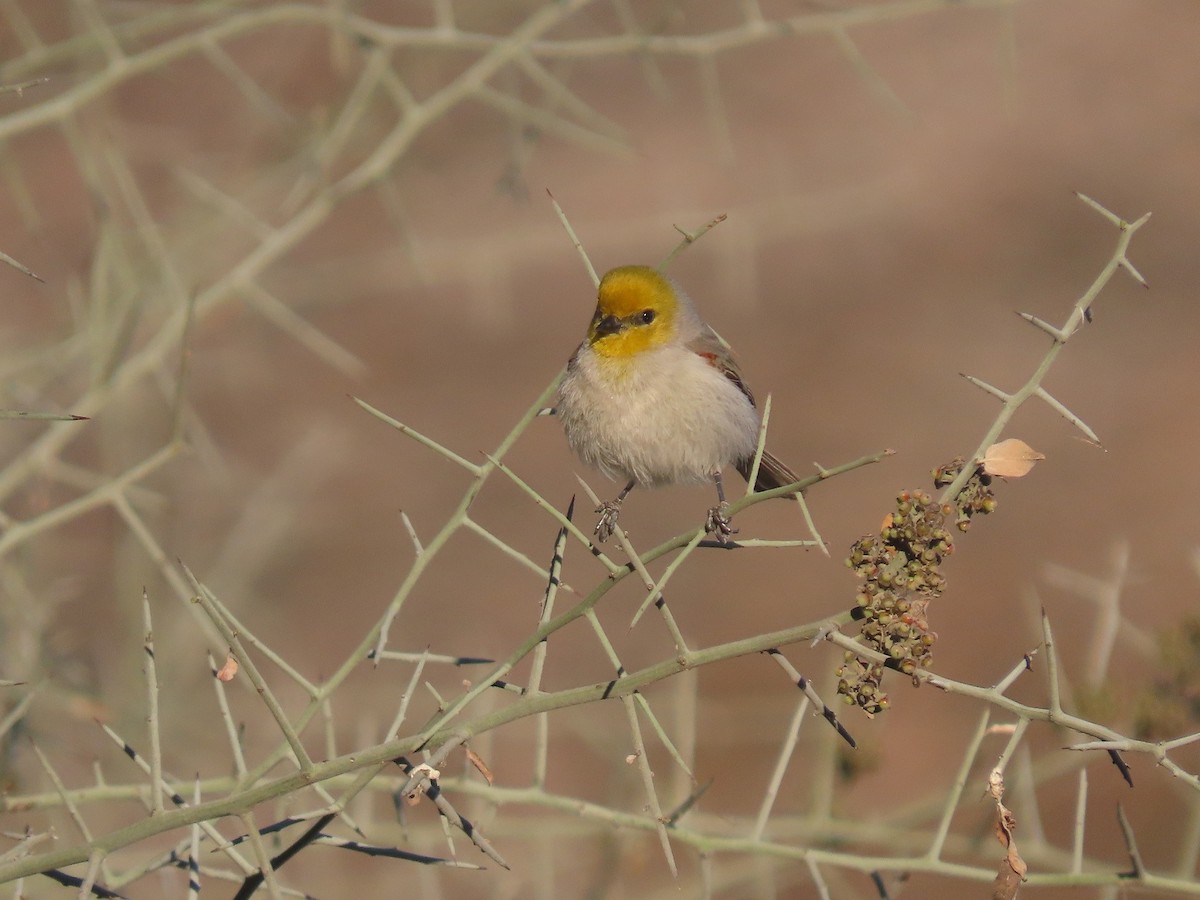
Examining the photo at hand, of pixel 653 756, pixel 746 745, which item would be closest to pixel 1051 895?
pixel 746 745

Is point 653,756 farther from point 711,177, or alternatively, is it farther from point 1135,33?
point 1135,33

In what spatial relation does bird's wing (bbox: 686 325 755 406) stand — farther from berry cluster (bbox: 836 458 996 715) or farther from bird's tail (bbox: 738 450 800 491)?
berry cluster (bbox: 836 458 996 715)

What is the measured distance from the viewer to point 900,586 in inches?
64.0

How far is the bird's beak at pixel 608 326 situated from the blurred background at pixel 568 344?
0.39 m

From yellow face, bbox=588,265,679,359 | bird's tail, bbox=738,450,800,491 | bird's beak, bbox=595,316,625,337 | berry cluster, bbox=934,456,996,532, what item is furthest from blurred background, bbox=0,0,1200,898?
berry cluster, bbox=934,456,996,532

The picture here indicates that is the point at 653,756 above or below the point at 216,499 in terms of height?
below

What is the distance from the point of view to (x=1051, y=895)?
22.5ft

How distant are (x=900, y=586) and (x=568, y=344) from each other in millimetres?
10649

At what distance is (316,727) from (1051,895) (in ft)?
13.2

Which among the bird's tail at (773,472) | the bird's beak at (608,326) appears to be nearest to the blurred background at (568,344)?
the bird's beak at (608,326)

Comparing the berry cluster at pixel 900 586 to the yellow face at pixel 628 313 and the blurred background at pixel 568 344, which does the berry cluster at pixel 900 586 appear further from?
the yellow face at pixel 628 313

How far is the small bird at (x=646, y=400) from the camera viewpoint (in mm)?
3588

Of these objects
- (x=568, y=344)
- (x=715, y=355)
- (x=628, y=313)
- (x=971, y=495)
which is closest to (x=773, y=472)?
(x=715, y=355)

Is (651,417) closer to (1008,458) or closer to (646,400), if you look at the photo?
(646,400)
